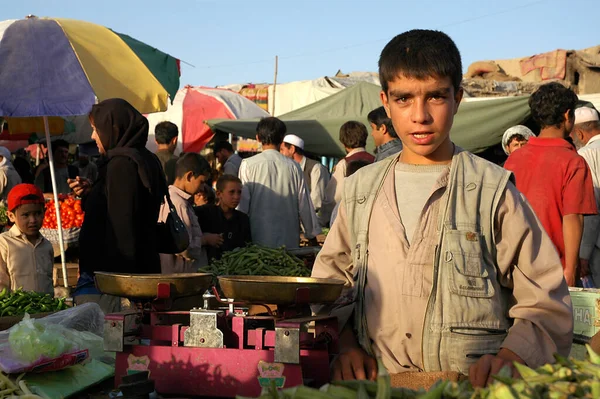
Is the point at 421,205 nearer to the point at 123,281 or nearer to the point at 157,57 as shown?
the point at 123,281

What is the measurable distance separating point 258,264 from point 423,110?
12.8 feet

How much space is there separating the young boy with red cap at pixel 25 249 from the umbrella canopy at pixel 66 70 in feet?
2.25

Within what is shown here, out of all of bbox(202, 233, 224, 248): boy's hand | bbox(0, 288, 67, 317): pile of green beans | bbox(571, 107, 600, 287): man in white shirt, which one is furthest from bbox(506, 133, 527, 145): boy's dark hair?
bbox(0, 288, 67, 317): pile of green beans

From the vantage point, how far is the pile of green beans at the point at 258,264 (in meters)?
6.13

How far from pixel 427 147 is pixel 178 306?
9.62ft

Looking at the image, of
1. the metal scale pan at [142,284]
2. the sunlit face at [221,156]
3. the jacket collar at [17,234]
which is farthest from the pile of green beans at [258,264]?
the sunlit face at [221,156]

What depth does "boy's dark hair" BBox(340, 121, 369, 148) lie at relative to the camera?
839 centimetres

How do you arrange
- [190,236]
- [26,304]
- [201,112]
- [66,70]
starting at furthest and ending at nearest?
[201,112], [190,236], [66,70], [26,304]

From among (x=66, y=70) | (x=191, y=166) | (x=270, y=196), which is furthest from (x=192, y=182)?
(x=66, y=70)

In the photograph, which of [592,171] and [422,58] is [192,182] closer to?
[592,171]

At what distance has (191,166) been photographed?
6902 millimetres

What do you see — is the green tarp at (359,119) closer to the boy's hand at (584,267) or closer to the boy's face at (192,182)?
the boy's hand at (584,267)

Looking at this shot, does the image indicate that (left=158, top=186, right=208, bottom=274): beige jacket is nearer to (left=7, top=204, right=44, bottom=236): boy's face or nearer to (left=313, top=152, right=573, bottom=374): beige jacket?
(left=7, top=204, right=44, bottom=236): boy's face

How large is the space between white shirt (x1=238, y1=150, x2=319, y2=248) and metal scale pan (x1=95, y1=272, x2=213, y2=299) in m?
4.87
